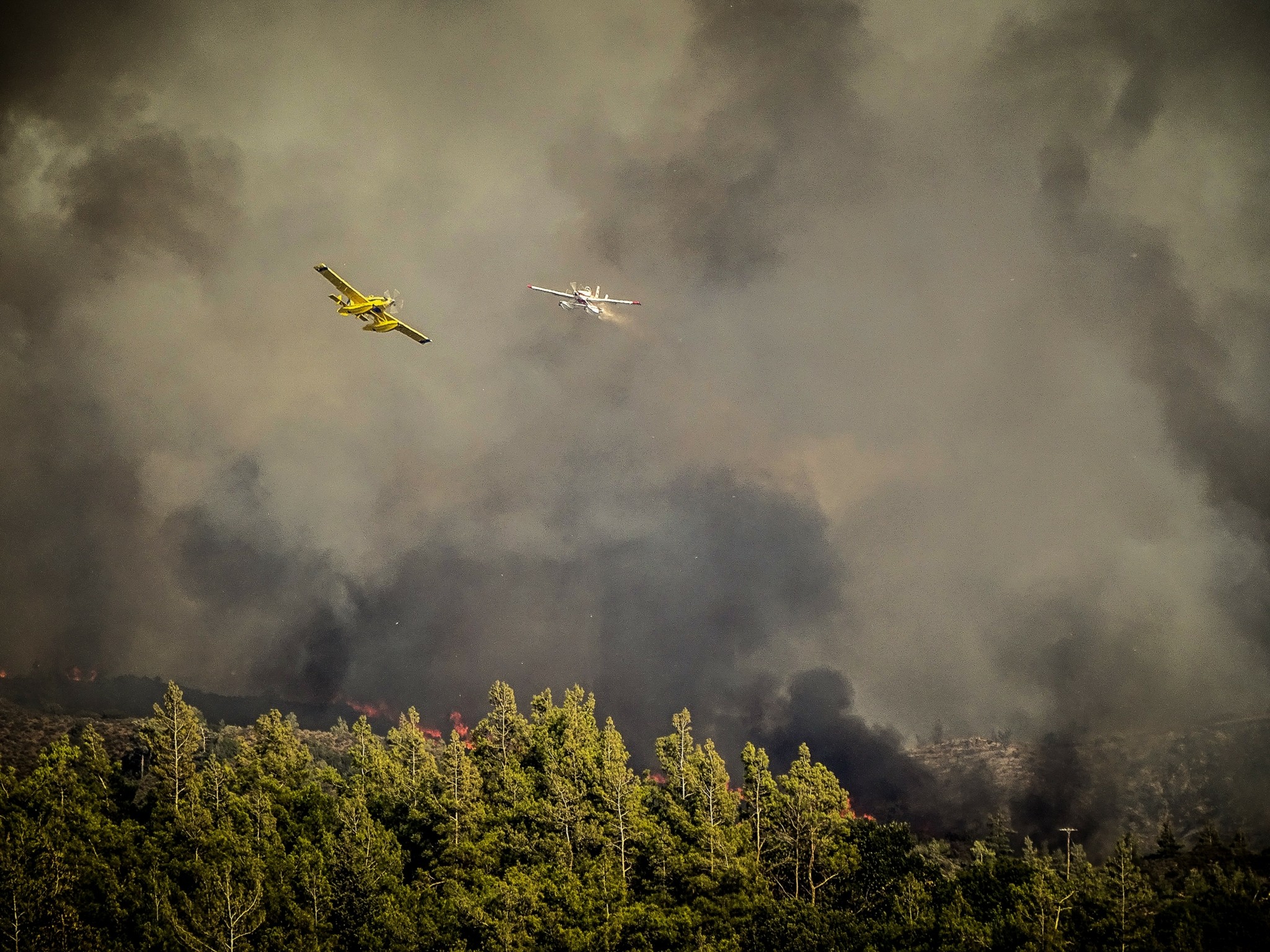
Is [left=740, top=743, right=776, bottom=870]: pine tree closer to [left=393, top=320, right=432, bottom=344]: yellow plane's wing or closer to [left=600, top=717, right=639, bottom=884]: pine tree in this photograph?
[left=600, top=717, right=639, bottom=884]: pine tree

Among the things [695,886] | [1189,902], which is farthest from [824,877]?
[1189,902]

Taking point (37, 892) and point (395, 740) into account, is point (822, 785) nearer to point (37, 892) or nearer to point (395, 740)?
point (395, 740)

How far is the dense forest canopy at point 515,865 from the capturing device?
98188 millimetres

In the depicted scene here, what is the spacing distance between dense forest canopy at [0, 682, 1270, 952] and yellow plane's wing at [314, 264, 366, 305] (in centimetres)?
7142

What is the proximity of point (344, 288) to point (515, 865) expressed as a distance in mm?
90924

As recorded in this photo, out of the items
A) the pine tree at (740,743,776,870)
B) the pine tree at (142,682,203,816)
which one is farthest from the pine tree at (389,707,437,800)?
the pine tree at (740,743,776,870)

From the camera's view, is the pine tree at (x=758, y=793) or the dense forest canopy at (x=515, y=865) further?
the pine tree at (x=758, y=793)

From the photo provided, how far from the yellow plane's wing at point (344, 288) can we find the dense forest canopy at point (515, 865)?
71420 millimetres

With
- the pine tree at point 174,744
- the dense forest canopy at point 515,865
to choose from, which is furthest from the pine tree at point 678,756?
the pine tree at point 174,744

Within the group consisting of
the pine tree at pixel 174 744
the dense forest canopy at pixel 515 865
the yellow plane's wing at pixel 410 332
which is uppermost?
the yellow plane's wing at pixel 410 332

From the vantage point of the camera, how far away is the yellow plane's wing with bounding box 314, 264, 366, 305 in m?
124

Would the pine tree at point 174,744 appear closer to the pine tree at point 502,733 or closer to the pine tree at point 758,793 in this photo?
the pine tree at point 502,733


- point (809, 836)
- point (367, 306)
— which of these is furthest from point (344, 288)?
point (809, 836)

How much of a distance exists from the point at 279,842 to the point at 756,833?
233 ft
